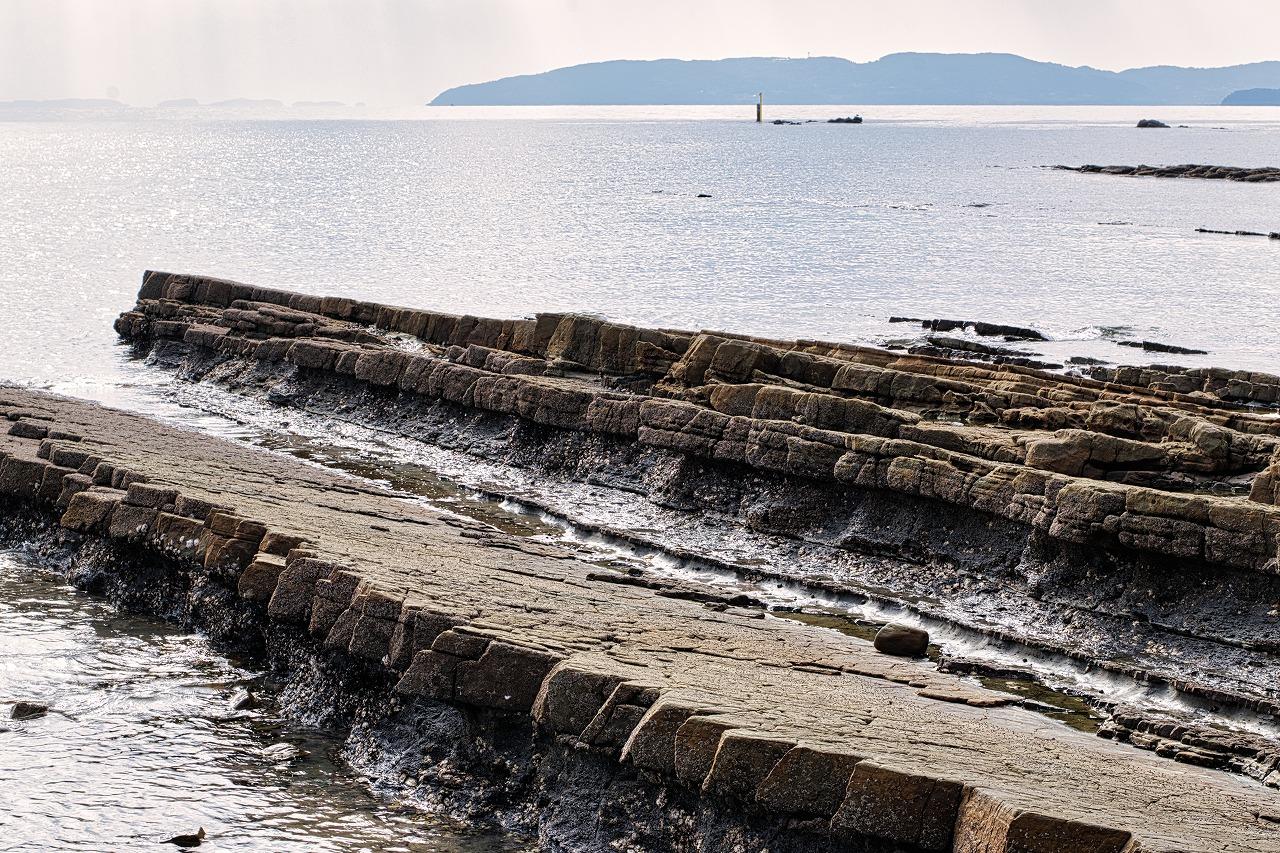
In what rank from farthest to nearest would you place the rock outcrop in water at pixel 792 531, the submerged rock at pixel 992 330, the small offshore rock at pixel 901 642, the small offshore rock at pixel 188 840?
the submerged rock at pixel 992 330, the small offshore rock at pixel 901 642, the small offshore rock at pixel 188 840, the rock outcrop in water at pixel 792 531

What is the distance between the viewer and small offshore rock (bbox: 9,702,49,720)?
1591 cm

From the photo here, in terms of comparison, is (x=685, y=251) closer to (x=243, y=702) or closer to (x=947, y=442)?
(x=947, y=442)

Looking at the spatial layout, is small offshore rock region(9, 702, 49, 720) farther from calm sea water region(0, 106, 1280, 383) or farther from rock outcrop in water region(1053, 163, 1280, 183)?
rock outcrop in water region(1053, 163, 1280, 183)

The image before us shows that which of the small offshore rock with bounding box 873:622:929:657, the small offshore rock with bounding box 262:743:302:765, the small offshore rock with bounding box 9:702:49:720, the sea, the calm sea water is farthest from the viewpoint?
the calm sea water

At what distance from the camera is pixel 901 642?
1858 cm

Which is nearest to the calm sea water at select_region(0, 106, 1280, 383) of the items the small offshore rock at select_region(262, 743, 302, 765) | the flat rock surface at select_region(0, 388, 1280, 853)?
the flat rock surface at select_region(0, 388, 1280, 853)

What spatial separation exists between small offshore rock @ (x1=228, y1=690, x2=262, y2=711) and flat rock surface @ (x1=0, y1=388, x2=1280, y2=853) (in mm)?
1971

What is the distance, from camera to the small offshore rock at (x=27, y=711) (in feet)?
52.2

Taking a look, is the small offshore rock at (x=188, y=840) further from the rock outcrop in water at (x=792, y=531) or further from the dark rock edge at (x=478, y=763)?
the rock outcrop in water at (x=792, y=531)

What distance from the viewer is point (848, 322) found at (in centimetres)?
5531

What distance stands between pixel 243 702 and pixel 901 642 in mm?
8524

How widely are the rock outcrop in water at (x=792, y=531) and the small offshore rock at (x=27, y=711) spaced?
2802 millimetres

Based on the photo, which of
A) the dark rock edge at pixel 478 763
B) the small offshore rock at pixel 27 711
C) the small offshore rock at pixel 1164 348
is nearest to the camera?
the dark rock edge at pixel 478 763

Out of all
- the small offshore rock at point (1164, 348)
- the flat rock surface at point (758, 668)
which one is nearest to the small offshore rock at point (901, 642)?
the flat rock surface at point (758, 668)
